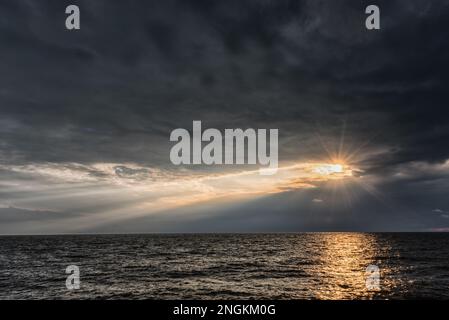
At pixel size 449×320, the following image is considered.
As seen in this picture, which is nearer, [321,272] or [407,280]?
[407,280]

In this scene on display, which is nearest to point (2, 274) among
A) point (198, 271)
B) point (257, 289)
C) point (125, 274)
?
point (125, 274)

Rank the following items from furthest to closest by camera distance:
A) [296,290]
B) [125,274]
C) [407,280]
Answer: [125,274] → [407,280] → [296,290]

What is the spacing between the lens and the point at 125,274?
145 feet

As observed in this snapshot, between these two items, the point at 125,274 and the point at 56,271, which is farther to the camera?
the point at 56,271

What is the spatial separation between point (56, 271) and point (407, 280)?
48269mm

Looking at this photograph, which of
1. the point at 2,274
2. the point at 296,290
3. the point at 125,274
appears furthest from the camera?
the point at 2,274
